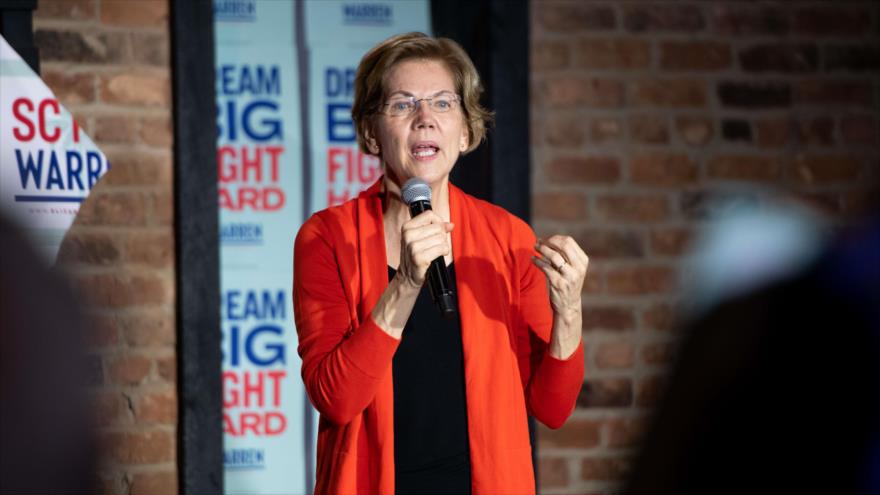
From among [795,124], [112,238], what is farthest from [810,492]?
[795,124]

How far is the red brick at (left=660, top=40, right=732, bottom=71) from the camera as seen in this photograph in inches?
119

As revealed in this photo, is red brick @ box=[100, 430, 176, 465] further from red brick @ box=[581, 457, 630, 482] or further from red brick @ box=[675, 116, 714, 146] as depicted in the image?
red brick @ box=[675, 116, 714, 146]

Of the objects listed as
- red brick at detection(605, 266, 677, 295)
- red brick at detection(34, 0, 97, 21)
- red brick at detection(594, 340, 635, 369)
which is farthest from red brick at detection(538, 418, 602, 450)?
red brick at detection(34, 0, 97, 21)

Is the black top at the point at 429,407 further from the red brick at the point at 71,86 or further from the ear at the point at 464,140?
the red brick at the point at 71,86

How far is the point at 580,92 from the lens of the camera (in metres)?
2.95

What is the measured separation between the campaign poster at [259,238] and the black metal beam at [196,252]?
80 millimetres

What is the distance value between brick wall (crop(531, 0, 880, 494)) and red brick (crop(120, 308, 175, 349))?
106 centimetres

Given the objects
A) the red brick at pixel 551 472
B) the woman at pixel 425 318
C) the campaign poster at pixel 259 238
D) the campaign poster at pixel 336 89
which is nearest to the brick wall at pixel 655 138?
the red brick at pixel 551 472

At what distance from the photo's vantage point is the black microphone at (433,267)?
153 centimetres

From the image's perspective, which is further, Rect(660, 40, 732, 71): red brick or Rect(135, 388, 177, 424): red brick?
Rect(660, 40, 732, 71): red brick

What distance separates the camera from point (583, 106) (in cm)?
295

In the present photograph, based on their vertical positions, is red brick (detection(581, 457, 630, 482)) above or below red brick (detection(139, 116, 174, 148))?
below

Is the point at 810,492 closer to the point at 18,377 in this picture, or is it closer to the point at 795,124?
the point at 18,377

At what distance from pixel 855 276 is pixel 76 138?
8.33ft
